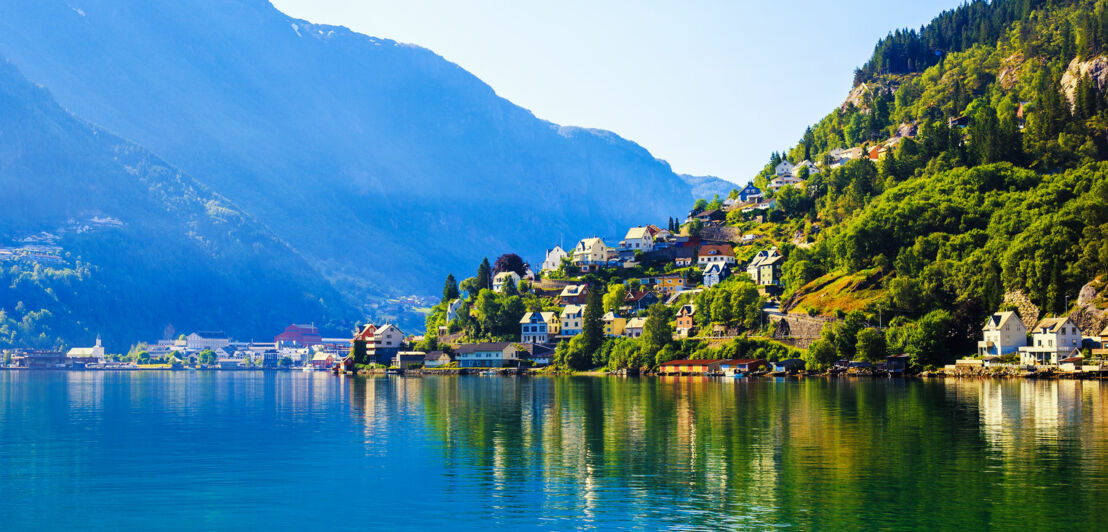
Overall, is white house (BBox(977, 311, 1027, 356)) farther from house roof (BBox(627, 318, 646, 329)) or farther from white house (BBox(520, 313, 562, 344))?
white house (BBox(520, 313, 562, 344))

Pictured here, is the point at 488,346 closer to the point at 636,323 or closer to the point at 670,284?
the point at 636,323

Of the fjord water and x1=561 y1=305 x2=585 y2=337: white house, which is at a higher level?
x1=561 y1=305 x2=585 y2=337: white house

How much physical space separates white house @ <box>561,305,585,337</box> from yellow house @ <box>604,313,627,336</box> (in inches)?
290

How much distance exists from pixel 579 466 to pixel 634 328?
12142 cm

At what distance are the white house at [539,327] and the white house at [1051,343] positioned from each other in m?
83.1

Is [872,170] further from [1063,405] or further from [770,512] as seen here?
[770,512]

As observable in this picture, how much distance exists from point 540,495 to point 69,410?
5716 centimetres

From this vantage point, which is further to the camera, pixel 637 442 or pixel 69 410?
pixel 69 410

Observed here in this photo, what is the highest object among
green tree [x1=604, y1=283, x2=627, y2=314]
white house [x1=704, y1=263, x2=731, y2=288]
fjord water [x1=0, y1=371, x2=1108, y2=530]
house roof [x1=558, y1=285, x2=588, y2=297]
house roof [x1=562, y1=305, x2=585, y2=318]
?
white house [x1=704, y1=263, x2=731, y2=288]

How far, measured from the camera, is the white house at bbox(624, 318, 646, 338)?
16100cm

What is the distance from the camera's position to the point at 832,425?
54.8m

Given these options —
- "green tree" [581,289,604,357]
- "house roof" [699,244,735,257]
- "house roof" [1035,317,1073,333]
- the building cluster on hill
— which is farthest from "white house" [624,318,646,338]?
"house roof" [1035,317,1073,333]

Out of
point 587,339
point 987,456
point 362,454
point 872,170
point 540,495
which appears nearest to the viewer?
point 540,495

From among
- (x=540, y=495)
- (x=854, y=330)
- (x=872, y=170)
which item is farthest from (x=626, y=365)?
(x=540, y=495)
